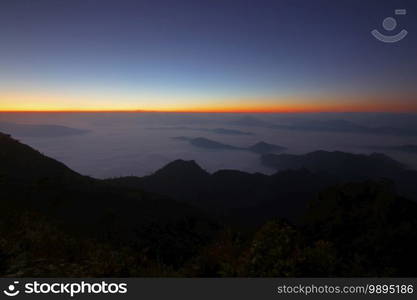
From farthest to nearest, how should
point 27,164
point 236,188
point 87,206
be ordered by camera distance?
point 236,188 → point 27,164 → point 87,206

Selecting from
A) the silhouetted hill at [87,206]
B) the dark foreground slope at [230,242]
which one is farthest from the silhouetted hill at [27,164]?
the dark foreground slope at [230,242]

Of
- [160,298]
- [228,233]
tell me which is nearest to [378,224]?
[228,233]

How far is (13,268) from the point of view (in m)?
5.23

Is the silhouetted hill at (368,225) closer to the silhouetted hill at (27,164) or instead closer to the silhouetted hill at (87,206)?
the silhouetted hill at (87,206)

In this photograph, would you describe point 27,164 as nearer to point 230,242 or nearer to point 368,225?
point 230,242

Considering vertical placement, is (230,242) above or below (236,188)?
above

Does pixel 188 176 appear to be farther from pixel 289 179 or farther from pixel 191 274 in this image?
pixel 191 274

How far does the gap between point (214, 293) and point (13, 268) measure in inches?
147

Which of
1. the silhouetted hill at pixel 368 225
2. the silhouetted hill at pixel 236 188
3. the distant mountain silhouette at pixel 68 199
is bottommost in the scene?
the silhouetted hill at pixel 236 188

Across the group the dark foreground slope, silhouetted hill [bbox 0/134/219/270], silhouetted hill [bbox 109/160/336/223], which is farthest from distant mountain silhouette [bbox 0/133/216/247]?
silhouetted hill [bbox 109/160/336/223]

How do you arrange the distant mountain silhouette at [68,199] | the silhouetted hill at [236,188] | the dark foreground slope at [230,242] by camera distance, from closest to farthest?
the dark foreground slope at [230,242] < the distant mountain silhouette at [68,199] < the silhouetted hill at [236,188]

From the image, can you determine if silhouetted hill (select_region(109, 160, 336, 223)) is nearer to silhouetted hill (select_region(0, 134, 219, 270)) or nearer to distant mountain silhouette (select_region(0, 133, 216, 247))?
distant mountain silhouette (select_region(0, 133, 216, 247))

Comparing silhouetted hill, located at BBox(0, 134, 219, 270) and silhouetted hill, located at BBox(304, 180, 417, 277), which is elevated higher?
silhouetted hill, located at BBox(304, 180, 417, 277)

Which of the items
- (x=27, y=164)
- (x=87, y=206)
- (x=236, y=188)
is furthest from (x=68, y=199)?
(x=236, y=188)
